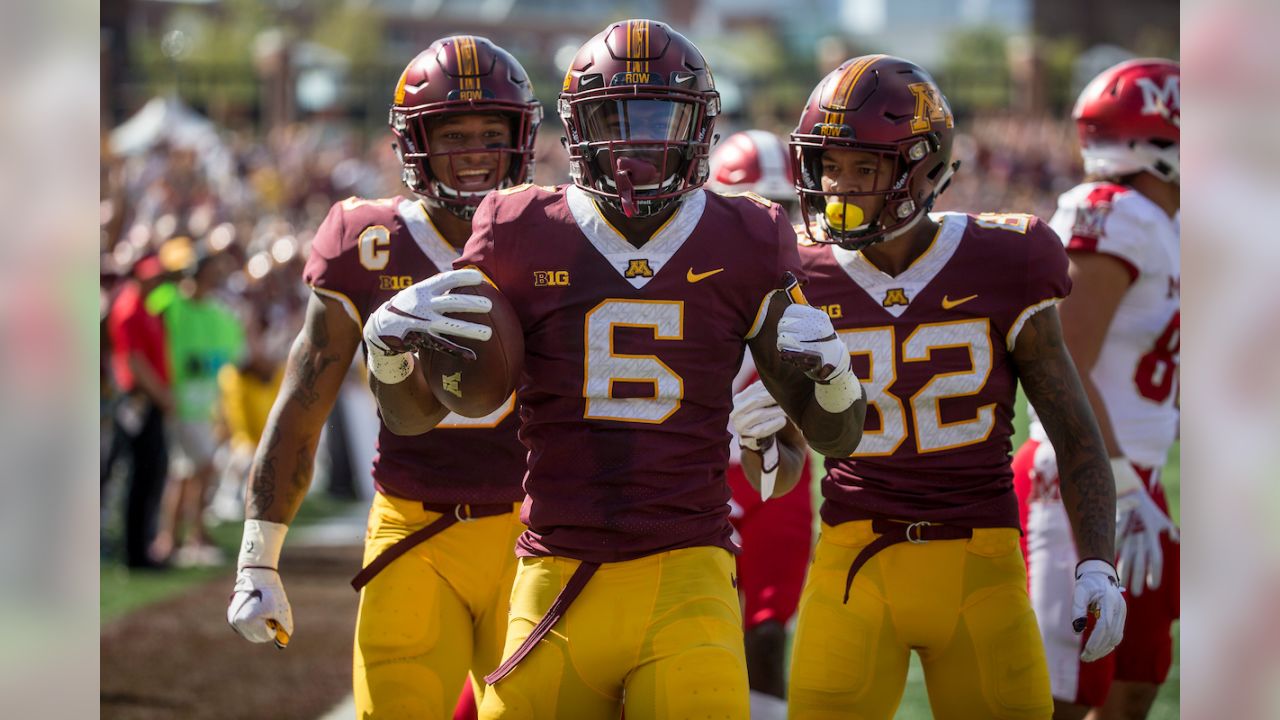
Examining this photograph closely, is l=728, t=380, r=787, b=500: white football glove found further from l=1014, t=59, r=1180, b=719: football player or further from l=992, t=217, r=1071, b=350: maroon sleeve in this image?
l=1014, t=59, r=1180, b=719: football player

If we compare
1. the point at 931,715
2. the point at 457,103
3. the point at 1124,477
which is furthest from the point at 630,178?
the point at 931,715

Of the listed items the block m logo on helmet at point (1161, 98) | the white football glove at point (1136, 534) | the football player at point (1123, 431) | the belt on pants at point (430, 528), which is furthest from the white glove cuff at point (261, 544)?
the block m logo on helmet at point (1161, 98)

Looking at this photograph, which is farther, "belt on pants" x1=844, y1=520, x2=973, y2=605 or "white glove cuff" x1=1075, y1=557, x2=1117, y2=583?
"belt on pants" x1=844, y1=520, x2=973, y2=605

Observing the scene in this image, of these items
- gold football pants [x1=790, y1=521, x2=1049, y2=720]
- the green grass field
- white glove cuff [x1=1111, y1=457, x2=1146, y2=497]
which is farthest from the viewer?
the green grass field

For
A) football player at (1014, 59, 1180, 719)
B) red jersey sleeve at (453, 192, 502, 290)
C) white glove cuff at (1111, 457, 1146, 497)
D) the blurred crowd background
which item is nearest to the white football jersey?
football player at (1014, 59, 1180, 719)

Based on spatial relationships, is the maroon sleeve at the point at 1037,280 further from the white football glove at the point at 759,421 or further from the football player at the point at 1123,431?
the football player at the point at 1123,431

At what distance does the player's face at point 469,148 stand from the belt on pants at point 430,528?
803mm

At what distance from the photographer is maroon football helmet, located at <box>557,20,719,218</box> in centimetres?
292

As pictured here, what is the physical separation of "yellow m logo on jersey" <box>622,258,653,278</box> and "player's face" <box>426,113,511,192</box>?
0.99 meters

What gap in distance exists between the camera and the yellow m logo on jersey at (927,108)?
3553mm

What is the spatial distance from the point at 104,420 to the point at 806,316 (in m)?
8.09

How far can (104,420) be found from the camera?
9.89 m

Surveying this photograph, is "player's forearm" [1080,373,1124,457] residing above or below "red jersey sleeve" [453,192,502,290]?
below

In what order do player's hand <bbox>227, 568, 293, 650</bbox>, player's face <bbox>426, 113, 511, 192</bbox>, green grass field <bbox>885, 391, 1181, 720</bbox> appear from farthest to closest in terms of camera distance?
green grass field <bbox>885, 391, 1181, 720</bbox>
player's face <bbox>426, 113, 511, 192</bbox>
player's hand <bbox>227, 568, 293, 650</bbox>
